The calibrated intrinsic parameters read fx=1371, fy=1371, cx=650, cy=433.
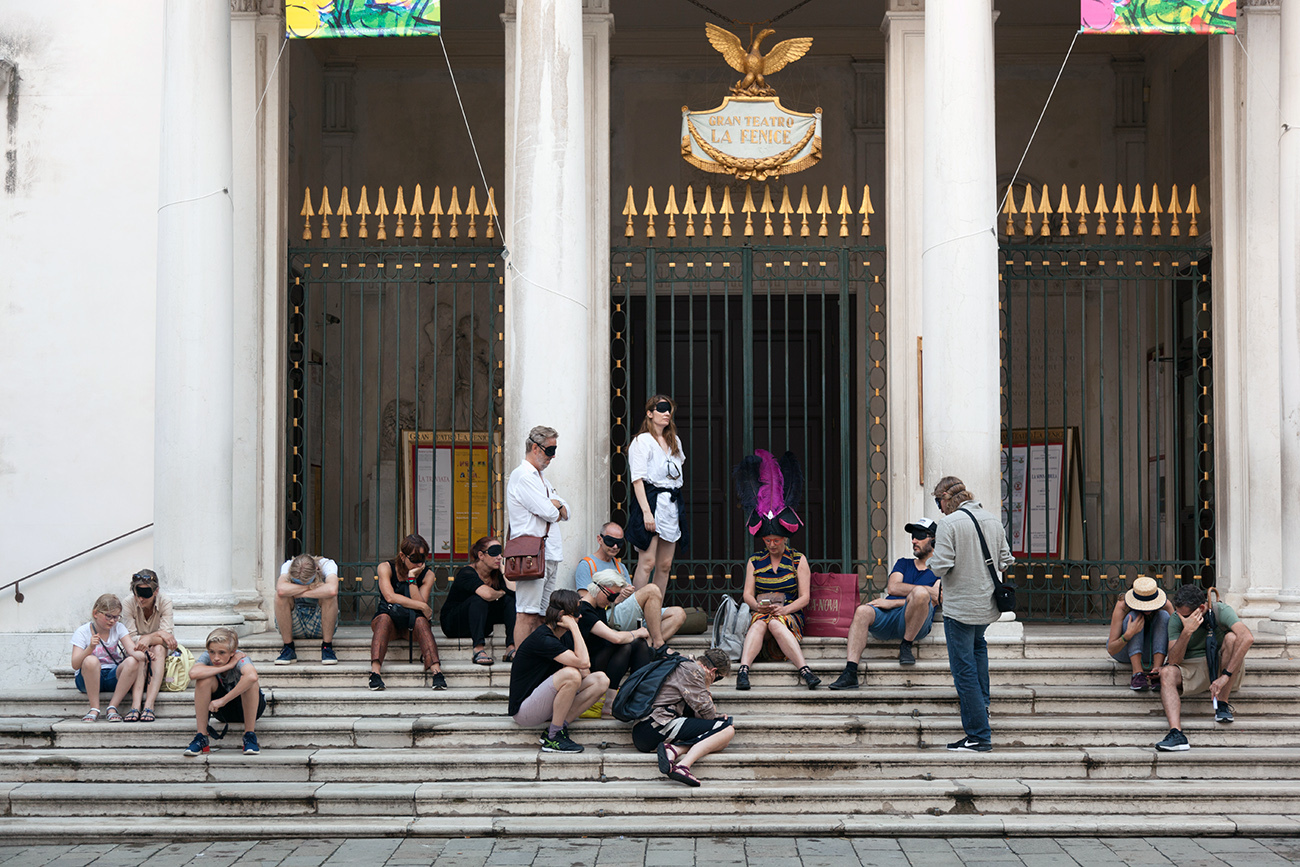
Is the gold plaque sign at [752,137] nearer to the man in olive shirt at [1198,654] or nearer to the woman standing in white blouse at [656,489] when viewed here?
the woman standing in white blouse at [656,489]

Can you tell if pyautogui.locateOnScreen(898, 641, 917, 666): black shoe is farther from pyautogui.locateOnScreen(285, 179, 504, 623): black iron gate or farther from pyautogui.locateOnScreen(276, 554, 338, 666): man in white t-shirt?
pyautogui.locateOnScreen(285, 179, 504, 623): black iron gate

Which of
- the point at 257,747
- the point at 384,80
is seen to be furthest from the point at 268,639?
the point at 384,80

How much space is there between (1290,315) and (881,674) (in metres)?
4.05

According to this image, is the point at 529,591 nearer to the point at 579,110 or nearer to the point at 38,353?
the point at 579,110

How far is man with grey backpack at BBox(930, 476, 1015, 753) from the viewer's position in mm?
8031

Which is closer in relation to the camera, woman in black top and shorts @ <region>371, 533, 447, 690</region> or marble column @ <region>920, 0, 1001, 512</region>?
woman in black top and shorts @ <region>371, 533, 447, 690</region>

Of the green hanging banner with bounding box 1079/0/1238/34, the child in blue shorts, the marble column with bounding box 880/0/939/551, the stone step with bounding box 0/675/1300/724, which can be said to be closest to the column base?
the stone step with bounding box 0/675/1300/724

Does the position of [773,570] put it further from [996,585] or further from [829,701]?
[996,585]

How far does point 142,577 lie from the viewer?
9.16m

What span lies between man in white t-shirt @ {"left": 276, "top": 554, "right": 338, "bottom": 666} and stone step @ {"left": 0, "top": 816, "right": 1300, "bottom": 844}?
1.99m

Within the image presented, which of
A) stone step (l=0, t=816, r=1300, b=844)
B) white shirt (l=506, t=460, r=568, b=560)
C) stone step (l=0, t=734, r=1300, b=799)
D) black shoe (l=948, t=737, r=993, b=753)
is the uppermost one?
white shirt (l=506, t=460, r=568, b=560)

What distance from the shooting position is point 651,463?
9922 mm

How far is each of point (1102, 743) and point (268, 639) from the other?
18.7 feet

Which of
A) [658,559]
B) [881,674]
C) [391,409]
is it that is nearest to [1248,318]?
[881,674]
